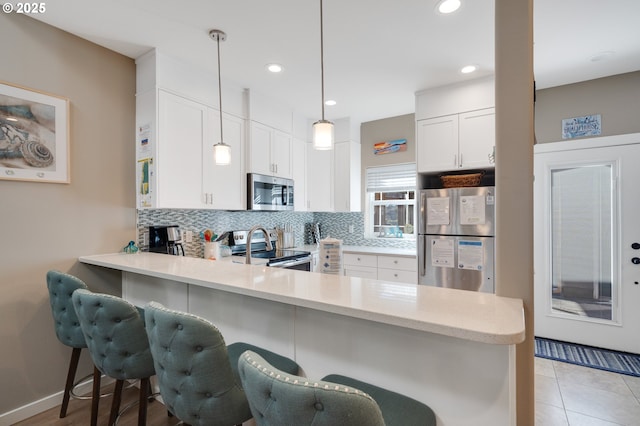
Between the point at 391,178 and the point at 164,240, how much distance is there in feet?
9.89

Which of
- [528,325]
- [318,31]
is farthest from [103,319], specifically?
[318,31]

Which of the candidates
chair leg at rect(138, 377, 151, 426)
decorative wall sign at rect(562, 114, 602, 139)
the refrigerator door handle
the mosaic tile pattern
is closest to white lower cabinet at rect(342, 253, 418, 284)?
the refrigerator door handle

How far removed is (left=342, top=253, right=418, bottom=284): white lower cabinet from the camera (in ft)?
11.8

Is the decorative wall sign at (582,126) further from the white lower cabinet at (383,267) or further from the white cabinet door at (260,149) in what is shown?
the white cabinet door at (260,149)

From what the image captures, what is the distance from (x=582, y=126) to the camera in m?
3.20

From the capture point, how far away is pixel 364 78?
3037 millimetres

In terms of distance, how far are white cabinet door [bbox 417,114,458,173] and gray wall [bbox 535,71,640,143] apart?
1016 millimetres

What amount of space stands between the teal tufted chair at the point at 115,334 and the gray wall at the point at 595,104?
4066 mm

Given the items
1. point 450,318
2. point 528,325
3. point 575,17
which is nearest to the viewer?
point 450,318

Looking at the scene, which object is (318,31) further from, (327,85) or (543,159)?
(543,159)

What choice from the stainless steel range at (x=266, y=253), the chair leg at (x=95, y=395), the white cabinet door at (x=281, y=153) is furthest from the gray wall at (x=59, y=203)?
the white cabinet door at (x=281, y=153)

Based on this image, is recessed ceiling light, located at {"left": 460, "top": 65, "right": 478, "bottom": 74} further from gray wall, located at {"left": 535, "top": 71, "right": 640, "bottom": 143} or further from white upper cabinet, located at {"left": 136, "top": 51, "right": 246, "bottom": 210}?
white upper cabinet, located at {"left": 136, "top": 51, "right": 246, "bottom": 210}

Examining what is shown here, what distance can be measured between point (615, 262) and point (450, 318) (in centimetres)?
318

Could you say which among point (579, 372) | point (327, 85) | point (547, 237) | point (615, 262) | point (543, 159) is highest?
point (327, 85)
